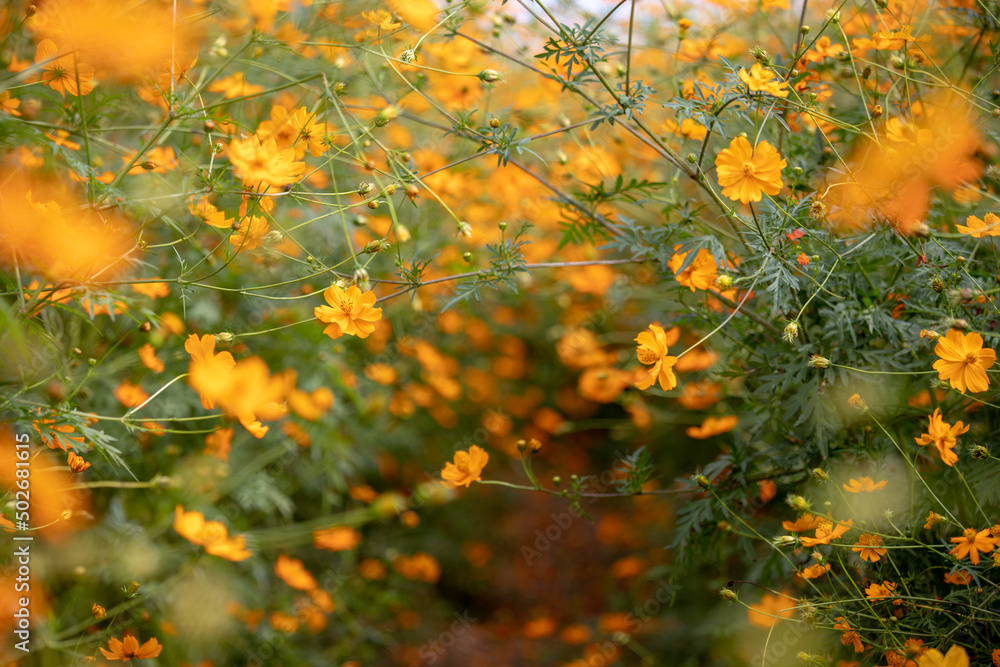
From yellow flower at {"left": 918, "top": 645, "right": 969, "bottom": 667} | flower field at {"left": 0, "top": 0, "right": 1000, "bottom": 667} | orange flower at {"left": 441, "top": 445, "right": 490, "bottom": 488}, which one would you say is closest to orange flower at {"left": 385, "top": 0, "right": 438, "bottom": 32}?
flower field at {"left": 0, "top": 0, "right": 1000, "bottom": 667}

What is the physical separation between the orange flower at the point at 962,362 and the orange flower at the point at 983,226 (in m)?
0.20

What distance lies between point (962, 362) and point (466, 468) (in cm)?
104

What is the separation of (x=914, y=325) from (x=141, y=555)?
2.05 meters

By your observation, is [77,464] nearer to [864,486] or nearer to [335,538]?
[335,538]

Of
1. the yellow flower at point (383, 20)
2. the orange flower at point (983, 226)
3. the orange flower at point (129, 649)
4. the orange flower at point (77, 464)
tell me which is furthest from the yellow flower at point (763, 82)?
the orange flower at point (129, 649)

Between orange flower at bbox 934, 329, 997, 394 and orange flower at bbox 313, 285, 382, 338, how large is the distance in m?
1.10

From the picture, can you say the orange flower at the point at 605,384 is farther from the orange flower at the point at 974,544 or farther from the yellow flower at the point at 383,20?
the yellow flower at the point at 383,20

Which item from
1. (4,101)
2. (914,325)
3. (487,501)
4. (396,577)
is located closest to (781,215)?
(914,325)

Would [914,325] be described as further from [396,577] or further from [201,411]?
[396,577]

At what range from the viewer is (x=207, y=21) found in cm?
179

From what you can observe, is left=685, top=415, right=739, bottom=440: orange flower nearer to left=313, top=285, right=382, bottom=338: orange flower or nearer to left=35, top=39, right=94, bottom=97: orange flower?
left=313, top=285, right=382, bottom=338: orange flower

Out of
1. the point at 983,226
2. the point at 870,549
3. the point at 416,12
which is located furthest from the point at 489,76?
the point at 870,549

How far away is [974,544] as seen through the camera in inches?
45.8

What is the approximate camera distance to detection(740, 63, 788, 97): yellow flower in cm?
121
